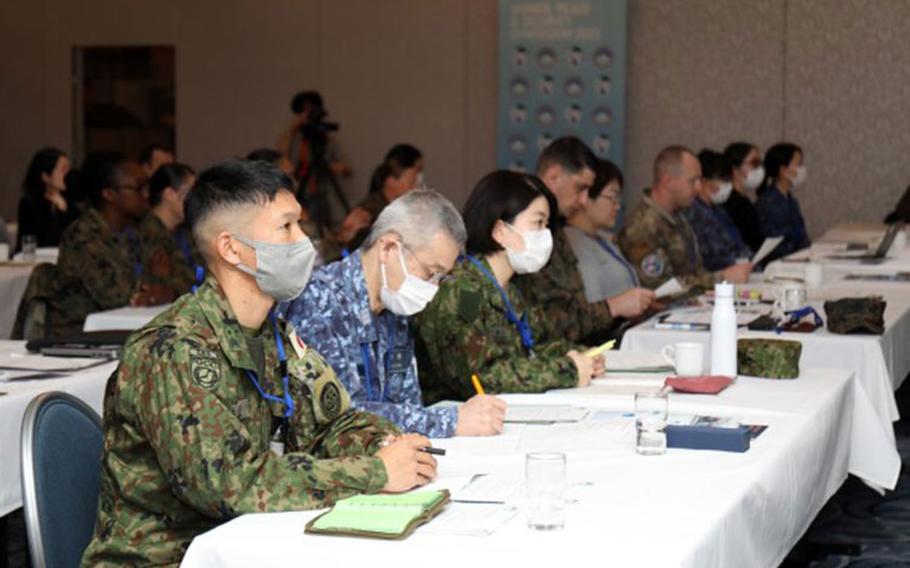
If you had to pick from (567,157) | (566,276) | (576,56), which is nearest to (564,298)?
(566,276)

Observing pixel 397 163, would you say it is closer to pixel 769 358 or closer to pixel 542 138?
pixel 542 138

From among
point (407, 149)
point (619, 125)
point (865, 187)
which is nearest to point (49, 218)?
point (407, 149)

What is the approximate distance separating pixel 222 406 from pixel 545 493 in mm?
521

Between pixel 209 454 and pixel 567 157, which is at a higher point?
pixel 567 157

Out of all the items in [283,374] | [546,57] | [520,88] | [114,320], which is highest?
[546,57]

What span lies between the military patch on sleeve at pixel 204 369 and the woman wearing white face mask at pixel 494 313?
1306mm

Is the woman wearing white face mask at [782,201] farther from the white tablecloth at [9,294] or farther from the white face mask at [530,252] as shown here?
the white face mask at [530,252]

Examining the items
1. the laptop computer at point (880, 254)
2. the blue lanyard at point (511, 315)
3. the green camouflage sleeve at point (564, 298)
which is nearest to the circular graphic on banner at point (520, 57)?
the laptop computer at point (880, 254)

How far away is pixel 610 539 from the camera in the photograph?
2166 millimetres

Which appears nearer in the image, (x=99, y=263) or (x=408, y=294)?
(x=408, y=294)

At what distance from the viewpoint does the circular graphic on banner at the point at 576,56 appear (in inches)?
473

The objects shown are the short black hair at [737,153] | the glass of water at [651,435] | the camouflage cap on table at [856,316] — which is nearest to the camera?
the glass of water at [651,435]

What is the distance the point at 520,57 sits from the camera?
12.2 metres

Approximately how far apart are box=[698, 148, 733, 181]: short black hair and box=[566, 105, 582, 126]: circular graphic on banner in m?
3.02
